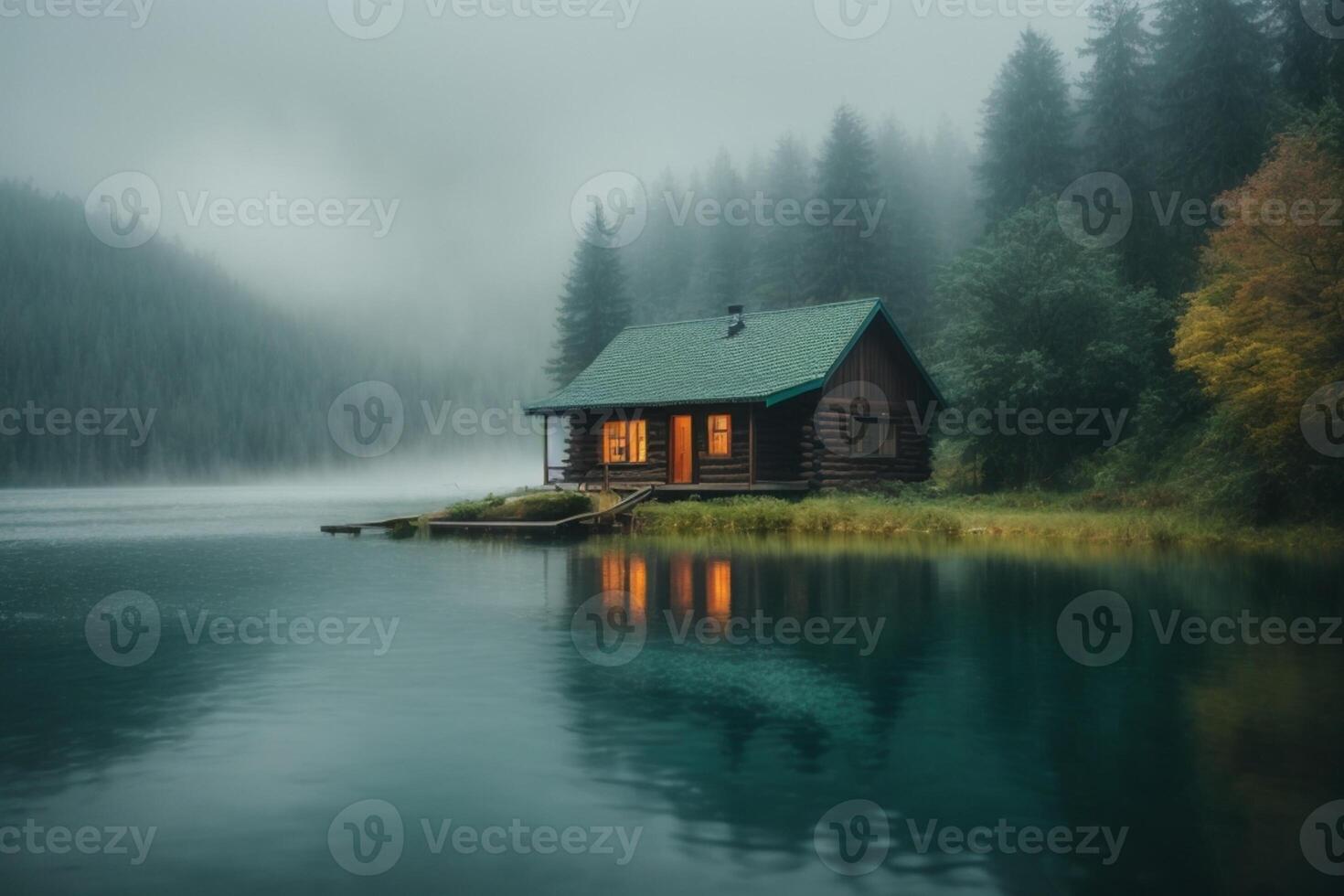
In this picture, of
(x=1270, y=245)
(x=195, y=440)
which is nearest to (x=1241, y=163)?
(x=1270, y=245)

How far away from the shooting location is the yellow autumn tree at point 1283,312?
1013 inches

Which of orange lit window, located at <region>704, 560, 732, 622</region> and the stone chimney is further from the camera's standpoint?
the stone chimney

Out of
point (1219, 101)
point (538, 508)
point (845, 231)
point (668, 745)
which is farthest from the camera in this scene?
point (845, 231)

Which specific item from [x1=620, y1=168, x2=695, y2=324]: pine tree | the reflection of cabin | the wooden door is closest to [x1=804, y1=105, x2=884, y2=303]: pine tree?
[x1=620, y1=168, x2=695, y2=324]: pine tree

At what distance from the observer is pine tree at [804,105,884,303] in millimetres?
65625

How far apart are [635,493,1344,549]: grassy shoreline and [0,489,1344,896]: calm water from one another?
8.68 metres

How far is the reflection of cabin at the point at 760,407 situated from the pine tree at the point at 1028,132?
19.2m

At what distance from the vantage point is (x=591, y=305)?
7062 centimetres

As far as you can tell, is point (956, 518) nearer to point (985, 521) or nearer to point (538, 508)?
point (985, 521)

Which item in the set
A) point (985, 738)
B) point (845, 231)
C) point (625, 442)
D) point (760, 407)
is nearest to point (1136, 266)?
point (760, 407)

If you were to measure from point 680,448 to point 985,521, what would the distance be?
12.2 meters

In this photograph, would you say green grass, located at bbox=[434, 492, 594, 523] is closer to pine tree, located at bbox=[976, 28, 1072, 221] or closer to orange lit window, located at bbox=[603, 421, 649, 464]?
orange lit window, located at bbox=[603, 421, 649, 464]

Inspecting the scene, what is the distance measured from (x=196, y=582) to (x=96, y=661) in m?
9.32

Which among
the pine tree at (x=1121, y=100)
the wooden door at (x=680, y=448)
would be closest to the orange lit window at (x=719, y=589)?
the wooden door at (x=680, y=448)
